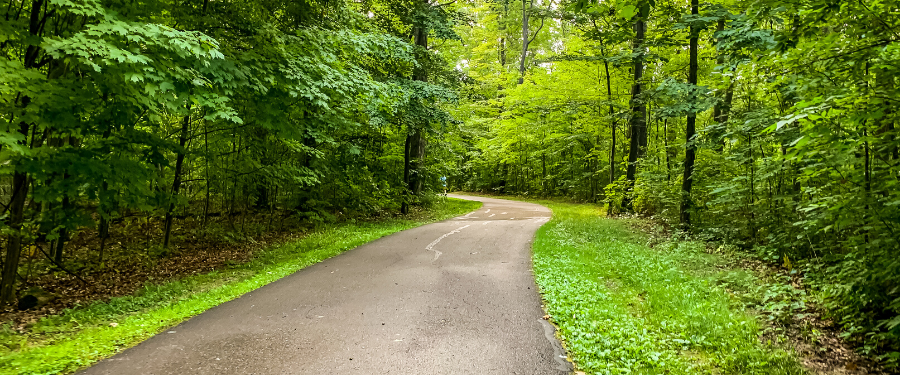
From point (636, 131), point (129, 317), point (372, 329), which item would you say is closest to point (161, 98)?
point (129, 317)

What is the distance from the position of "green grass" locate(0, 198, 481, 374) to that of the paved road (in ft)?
0.94

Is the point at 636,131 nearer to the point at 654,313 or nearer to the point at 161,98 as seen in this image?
the point at 654,313

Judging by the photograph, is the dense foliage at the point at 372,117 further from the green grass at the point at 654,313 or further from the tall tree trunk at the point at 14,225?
the green grass at the point at 654,313

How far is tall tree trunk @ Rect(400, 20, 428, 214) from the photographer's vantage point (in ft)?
59.6

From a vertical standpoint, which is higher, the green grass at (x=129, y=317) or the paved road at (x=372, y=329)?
the paved road at (x=372, y=329)

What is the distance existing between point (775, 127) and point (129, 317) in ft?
26.7

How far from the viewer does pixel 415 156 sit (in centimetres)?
2116

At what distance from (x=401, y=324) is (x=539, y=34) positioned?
37.0 meters

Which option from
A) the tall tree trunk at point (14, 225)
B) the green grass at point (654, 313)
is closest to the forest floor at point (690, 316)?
the green grass at point (654, 313)

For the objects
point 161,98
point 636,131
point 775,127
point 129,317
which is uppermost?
point 636,131

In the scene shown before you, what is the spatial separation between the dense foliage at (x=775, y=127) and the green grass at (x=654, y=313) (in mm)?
1087

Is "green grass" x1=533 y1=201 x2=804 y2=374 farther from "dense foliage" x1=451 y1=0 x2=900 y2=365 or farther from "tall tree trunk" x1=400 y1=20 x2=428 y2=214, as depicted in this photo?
"tall tree trunk" x1=400 y1=20 x2=428 y2=214

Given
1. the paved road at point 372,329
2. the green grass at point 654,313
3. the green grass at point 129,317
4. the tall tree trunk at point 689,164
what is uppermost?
the tall tree trunk at point 689,164

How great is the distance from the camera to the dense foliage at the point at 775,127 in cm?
467
